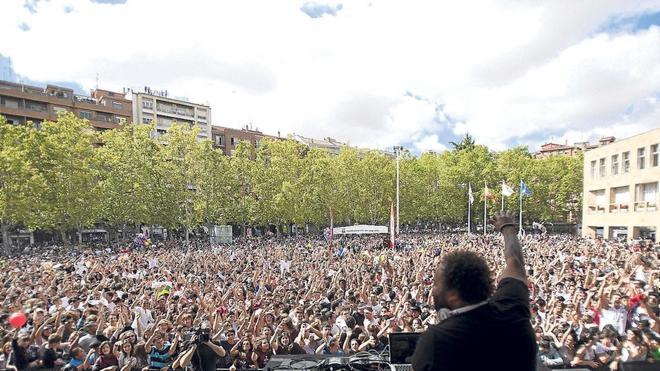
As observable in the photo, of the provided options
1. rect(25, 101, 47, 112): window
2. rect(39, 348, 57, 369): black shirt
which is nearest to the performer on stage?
rect(39, 348, 57, 369): black shirt

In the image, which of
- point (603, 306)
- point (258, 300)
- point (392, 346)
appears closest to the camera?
point (392, 346)

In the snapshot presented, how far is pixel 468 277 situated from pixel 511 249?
708 mm

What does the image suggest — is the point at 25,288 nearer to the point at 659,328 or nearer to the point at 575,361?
the point at 575,361

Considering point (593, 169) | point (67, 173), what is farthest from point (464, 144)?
point (67, 173)

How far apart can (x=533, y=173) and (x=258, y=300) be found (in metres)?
55.4

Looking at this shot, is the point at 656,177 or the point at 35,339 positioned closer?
the point at 35,339

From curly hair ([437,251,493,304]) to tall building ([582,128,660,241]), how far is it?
1434 inches

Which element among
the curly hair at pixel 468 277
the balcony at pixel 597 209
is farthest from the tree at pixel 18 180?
the balcony at pixel 597 209

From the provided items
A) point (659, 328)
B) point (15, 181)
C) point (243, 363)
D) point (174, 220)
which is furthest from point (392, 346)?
point (174, 220)

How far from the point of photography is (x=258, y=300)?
1028 cm

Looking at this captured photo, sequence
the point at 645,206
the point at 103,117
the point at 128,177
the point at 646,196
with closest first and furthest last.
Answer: the point at 645,206
the point at 646,196
the point at 128,177
the point at 103,117

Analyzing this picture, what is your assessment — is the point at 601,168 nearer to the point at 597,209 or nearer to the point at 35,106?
the point at 597,209

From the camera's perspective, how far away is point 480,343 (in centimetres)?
176

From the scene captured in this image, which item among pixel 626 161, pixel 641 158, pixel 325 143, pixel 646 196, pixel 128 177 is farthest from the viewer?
pixel 325 143
